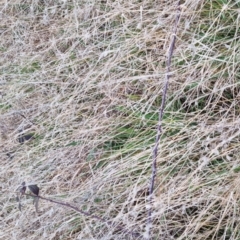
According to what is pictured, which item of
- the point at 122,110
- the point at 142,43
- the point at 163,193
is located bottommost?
the point at 163,193

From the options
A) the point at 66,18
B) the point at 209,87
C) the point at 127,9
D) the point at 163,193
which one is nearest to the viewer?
the point at 163,193

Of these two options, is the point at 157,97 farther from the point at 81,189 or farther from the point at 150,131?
the point at 81,189

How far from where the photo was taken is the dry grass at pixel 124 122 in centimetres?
126

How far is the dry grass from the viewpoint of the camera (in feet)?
4.13

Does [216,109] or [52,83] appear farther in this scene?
[52,83]

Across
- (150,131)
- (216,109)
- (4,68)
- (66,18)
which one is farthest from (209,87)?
(4,68)

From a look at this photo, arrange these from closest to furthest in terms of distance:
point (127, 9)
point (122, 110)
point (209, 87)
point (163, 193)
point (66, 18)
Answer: point (163, 193), point (209, 87), point (122, 110), point (127, 9), point (66, 18)

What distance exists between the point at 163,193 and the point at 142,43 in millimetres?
560

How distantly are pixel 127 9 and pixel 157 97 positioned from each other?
0.38 m

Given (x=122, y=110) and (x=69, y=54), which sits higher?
(x=69, y=54)

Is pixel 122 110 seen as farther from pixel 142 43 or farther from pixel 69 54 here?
pixel 69 54

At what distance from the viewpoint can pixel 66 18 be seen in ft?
5.86

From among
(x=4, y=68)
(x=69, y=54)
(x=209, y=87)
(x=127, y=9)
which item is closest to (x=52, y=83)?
(x=69, y=54)

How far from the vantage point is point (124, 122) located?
148 centimetres
